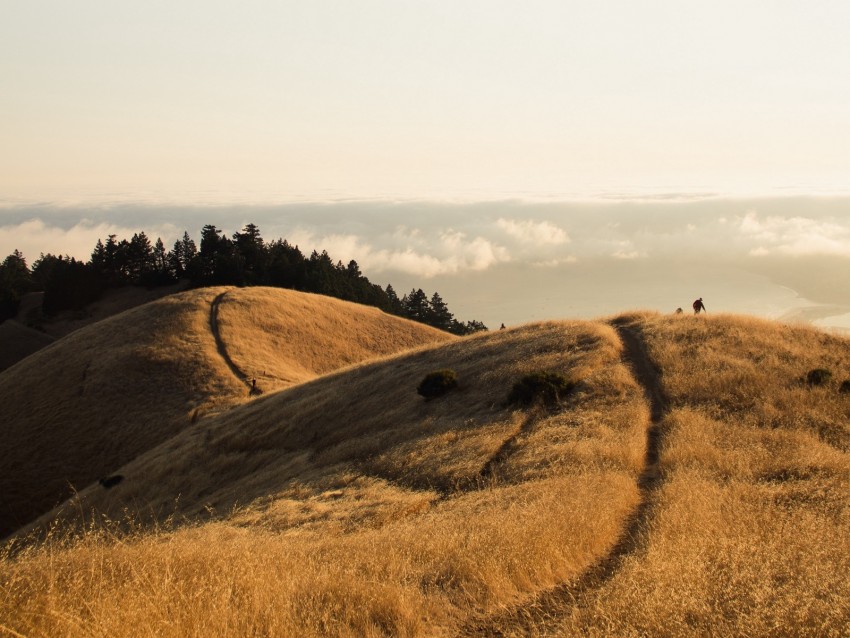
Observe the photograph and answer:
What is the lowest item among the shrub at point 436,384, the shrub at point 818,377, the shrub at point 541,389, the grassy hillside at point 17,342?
the grassy hillside at point 17,342

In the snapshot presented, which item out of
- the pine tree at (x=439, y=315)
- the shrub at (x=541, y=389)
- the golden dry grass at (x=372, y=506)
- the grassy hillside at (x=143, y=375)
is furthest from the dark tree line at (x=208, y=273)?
the shrub at (x=541, y=389)

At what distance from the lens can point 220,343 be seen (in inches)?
2502

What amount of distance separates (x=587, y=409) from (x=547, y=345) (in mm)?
9928

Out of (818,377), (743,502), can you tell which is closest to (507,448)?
(743,502)

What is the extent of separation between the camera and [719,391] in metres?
24.8

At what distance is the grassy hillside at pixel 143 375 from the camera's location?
47.1 metres

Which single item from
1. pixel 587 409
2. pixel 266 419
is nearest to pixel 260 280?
pixel 266 419

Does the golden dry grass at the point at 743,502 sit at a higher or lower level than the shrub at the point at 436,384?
higher

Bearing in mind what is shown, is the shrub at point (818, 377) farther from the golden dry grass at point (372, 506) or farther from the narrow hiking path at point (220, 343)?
the narrow hiking path at point (220, 343)

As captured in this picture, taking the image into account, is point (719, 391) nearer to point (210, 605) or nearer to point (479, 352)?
point (479, 352)

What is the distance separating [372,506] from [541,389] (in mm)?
10854

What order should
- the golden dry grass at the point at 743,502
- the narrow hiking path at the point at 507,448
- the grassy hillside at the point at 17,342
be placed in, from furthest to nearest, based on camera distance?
the grassy hillside at the point at 17,342
the narrow hiking path at the point at 507,448
the golden dry grass at the point at 743,502

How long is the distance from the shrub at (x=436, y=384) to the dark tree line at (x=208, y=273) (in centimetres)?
7056

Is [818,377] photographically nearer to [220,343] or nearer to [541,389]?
[541,389]
